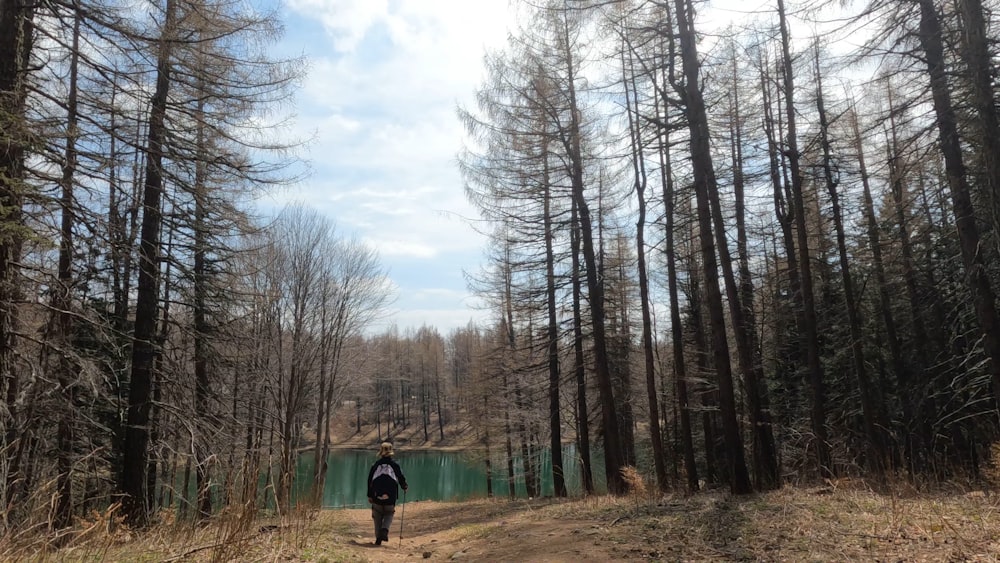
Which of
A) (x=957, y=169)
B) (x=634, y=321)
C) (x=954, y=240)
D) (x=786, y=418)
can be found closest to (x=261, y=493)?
(x=957, y=169)

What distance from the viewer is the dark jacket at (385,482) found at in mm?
7828

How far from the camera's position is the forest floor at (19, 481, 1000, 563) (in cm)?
407

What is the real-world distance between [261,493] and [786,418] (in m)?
17.9

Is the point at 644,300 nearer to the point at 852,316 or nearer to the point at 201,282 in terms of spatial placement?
the point at 852,316

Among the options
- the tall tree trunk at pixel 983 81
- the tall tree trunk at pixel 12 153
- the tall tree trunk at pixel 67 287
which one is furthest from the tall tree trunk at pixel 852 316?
the tall tree trunk at pixel 12 153

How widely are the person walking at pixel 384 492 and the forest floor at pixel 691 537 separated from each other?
365mm

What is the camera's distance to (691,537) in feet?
17.1

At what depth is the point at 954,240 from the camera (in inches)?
496

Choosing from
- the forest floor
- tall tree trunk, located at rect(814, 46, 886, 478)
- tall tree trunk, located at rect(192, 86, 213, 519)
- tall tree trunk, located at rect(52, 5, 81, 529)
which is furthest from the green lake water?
tall tree trunk, located at rect(52, 5, 81, 529)

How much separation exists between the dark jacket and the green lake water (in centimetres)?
1111

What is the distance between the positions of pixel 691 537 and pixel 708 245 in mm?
4276

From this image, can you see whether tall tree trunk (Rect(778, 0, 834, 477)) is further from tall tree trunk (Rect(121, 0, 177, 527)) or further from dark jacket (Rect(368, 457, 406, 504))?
tall tree trunk (Rect(121, 0, 177, 527))

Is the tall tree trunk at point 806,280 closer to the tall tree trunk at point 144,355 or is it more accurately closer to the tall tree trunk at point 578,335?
the tall tree trunk at point 578,335

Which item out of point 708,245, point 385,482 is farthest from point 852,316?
point 385,482
